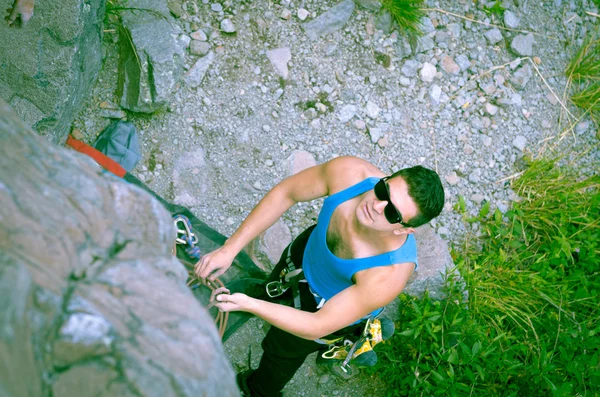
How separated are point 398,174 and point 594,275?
260 cm

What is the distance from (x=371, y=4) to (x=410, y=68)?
0.70 metres

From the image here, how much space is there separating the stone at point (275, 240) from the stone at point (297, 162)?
46 cm

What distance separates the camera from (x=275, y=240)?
402cm

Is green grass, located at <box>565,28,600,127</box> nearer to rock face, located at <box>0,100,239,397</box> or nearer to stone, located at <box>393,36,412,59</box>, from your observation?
stone, located at <box>393,36,412,59</box>

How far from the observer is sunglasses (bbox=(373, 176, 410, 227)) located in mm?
2615

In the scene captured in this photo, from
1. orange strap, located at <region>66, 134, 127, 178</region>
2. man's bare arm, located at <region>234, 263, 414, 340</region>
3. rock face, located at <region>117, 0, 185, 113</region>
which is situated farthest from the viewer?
rock face, located at <region>117, 0, 185, 113</region>

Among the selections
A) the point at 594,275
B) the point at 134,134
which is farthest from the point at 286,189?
the point at 594,275

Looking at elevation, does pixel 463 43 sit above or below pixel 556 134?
above

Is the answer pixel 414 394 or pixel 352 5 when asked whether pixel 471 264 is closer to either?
pixel 414 394

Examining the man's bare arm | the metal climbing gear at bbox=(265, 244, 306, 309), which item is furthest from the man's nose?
the metal climbing gear at bbox=(265, 244, 306, 309)

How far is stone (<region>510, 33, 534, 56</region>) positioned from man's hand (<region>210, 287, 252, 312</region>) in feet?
13.0

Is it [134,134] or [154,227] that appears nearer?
[154,227]

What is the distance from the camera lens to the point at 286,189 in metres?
3.10

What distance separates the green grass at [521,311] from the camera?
362 cm
